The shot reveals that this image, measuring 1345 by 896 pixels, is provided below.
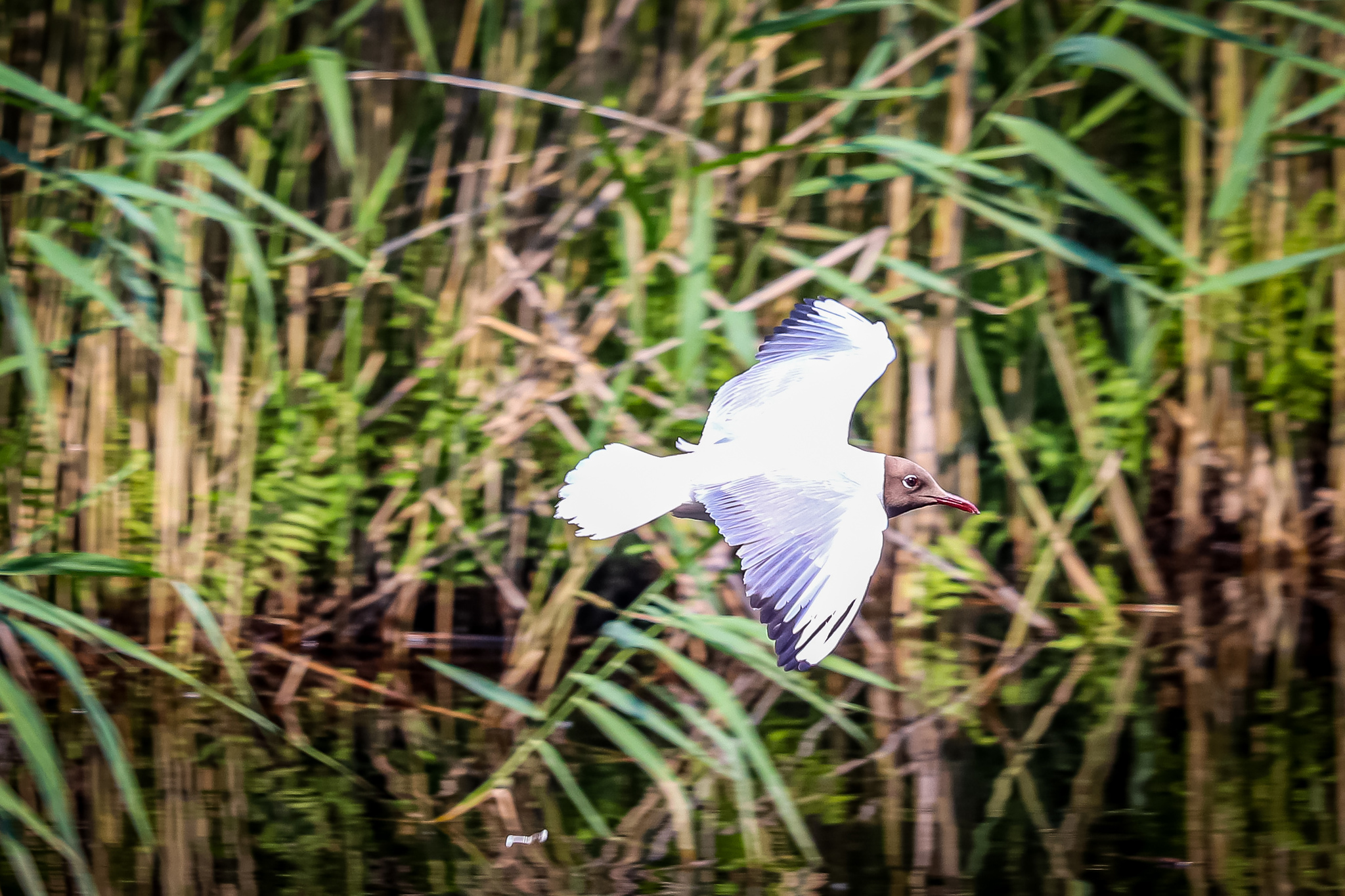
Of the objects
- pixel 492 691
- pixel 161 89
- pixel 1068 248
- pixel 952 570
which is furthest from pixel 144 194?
pixel 952 570

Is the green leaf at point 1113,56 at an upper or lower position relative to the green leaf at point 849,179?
upper

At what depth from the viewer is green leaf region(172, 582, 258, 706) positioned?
2.16 metres

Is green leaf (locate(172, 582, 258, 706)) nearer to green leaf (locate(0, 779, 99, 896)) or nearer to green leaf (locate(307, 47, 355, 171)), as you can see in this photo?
green leaf (locate(0, 779, 99, 896))

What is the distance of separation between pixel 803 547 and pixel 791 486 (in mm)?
103

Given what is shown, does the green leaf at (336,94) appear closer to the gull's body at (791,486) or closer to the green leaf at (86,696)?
the gull's body at (791,486)

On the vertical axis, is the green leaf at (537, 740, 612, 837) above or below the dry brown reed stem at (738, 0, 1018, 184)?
below

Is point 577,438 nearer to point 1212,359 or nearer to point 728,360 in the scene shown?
point 728,360

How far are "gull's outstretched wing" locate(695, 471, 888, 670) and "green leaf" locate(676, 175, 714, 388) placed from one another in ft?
1.47

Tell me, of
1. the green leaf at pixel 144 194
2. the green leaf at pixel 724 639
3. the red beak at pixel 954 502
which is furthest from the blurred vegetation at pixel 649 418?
the red beak at pixel 954 502

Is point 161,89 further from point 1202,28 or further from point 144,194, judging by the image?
point 1202,28

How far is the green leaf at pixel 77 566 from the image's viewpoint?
6.33ft

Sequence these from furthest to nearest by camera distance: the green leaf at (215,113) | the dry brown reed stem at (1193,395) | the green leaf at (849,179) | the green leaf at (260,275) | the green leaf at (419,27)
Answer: the dry brown reed stem at (1193,395) < the green leaf at (419,27) < the green leaf at (260,275) < the green leaf at (215,113) < the green leaf at (849,179)

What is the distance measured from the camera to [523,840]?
7.80 ft

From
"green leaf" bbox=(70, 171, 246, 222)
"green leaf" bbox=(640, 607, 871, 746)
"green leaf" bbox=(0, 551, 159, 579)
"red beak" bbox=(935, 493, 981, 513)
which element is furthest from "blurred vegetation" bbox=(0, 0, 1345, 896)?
"red beak" bbox=(935, 493, 981, 513)
